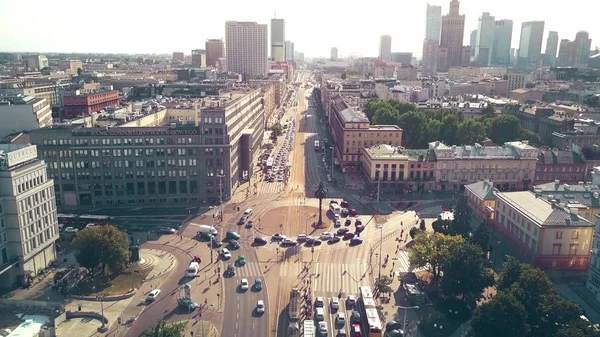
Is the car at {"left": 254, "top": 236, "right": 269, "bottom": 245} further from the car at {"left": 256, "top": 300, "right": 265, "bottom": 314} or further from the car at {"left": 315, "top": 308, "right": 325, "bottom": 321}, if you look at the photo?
the car at {"left": 315, "top": 308, "right": 325, "bottom": 321}

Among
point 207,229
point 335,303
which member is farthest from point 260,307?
point 207,229

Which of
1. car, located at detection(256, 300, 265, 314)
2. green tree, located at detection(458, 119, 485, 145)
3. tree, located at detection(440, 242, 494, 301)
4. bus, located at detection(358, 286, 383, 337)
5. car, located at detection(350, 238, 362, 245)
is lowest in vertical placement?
car, located at detection(256, 300, 265, 314)

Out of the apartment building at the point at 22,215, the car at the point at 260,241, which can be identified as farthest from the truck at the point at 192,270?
the apartment building at the point at 22,215

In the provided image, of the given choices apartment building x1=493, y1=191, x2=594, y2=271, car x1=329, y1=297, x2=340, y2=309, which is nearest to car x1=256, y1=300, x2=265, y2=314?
car x1=329, y1=297, x2=340, y2=309

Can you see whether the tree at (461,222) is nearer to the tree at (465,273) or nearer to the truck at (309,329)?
the tree at (465,273)

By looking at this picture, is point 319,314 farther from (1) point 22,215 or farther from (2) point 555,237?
(1) point 22,215

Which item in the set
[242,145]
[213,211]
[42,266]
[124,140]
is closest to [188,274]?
[42,266]
